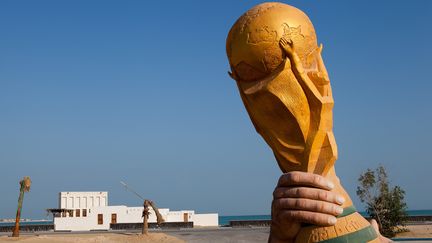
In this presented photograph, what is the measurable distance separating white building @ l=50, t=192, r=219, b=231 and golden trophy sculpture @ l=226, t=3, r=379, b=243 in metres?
36.3

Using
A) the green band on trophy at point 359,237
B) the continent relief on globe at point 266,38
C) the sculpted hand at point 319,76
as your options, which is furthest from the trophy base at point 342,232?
the continent relief on globe at point 266,38

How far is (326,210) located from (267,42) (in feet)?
5.33

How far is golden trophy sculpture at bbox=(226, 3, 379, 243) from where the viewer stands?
14.9ft

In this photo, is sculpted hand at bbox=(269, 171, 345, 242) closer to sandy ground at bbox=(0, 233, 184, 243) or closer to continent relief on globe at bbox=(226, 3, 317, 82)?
continent relief on globe at bbox=(226, 3, 317, 82)

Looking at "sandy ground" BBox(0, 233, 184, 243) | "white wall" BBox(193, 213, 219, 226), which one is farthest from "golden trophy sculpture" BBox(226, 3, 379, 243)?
"white wall" BBox(193, 213, 219, 226)

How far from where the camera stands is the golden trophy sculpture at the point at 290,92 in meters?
4.55

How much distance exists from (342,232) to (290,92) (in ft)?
4.42

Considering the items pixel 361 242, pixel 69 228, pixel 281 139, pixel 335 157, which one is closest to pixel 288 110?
pixel 281 139

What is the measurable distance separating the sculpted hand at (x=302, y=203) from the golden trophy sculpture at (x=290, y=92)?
0.15 metres

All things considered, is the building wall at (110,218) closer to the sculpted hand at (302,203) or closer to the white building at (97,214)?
the white building at (97,214)

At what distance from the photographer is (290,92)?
4562 millimetres

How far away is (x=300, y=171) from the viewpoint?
4555mm

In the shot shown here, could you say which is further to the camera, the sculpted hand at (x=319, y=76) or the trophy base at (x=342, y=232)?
the sculpted hand at (x=319, y=76)

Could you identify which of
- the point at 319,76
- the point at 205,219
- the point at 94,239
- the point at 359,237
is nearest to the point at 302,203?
the point at 359,237
